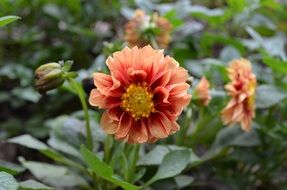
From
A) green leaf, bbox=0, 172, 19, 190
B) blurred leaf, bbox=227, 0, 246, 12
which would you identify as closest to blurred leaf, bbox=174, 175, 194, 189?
green leaf, bbox=0, 172, 19, 190

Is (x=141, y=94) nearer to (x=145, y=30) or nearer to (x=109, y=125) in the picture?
(x=109, y=125)

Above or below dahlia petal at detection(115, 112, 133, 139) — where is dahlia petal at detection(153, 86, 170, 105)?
above

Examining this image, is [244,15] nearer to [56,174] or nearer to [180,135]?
[180,135]

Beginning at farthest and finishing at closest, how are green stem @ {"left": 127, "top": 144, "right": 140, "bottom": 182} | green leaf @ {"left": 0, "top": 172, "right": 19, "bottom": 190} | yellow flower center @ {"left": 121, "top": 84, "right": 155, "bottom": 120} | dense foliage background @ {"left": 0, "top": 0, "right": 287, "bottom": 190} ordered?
dense foliage background @ {"left": 0, "top": 0, "right": 287, "bottom": 190} → green stem @ {"left": 127, "top": 144, "right": 140, "bottom": 182} → yellow flower center @ {"left": 121, "top": 84, "right": 155, "bottom": 120} → green leaf @ {"left": 0, "top": 172, "right": 19, "bottom": 190}

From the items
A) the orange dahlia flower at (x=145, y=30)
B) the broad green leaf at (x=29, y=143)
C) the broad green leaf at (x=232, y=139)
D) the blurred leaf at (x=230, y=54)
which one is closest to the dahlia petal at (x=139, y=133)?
the broad green leaf at (x=29, y=143)

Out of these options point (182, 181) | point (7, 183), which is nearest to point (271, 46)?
point (182, 181)

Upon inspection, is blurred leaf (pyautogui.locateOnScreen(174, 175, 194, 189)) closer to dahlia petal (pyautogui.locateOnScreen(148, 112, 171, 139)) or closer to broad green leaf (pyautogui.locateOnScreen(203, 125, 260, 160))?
broad green leaf (pyautogui.locateOnScreen(203, 125, 260, 160))
